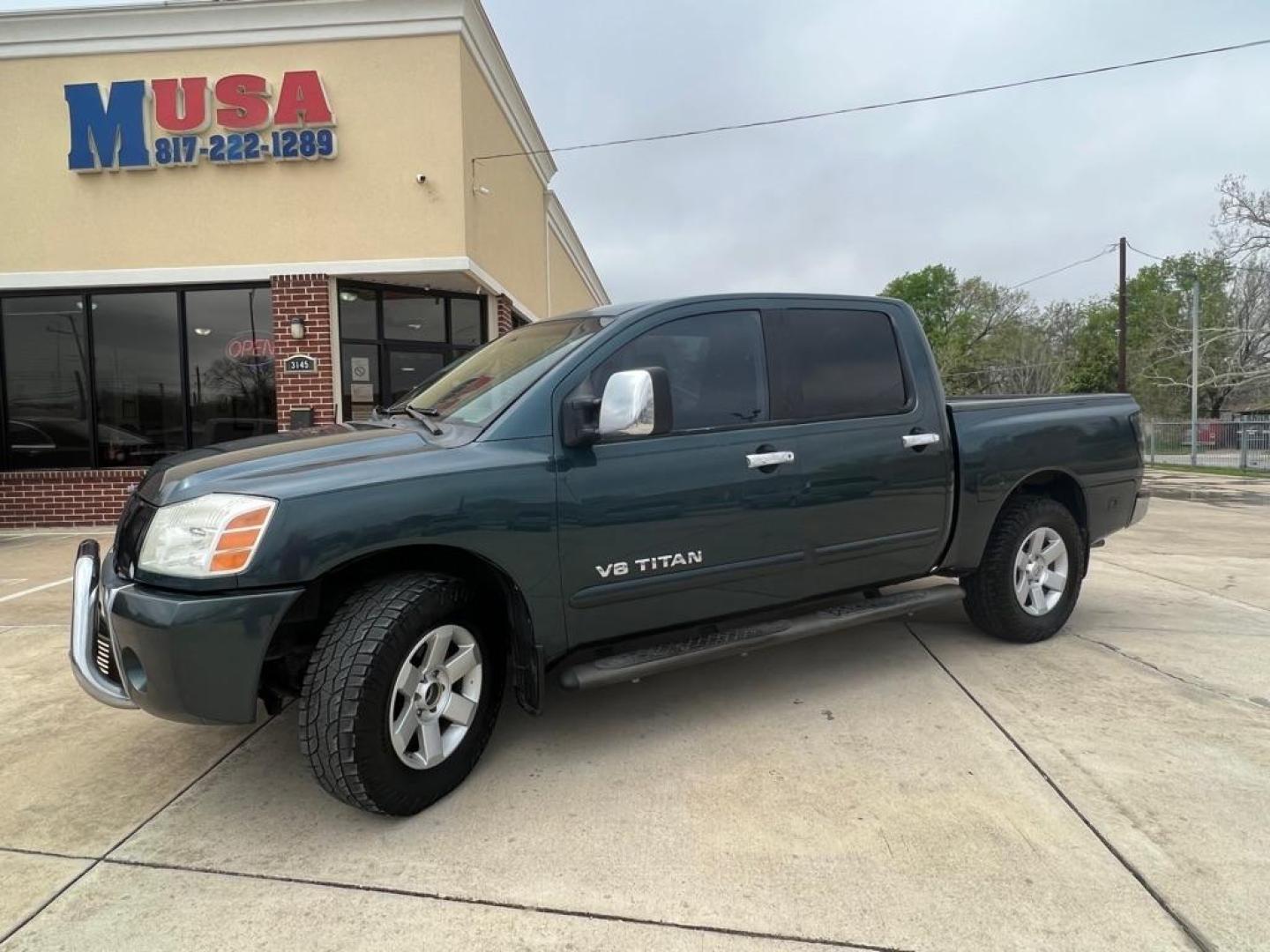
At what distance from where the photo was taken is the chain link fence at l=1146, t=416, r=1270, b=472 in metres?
22.5

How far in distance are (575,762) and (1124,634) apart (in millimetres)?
3666

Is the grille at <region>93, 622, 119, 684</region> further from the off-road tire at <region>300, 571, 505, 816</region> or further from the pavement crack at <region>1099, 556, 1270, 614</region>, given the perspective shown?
the pavement crack at <region>1099, 556, 1270, 614</region>

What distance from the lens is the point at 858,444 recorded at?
12.1 feet

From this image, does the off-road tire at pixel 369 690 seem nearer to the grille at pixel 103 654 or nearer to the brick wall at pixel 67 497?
the grille at pixel 103 654

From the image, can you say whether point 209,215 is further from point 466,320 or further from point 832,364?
point 832,364

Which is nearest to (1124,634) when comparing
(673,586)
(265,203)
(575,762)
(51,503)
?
(673,586)

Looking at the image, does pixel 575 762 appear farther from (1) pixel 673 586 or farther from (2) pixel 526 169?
(2) pixel 526 169

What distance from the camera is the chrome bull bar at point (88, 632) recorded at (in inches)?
103

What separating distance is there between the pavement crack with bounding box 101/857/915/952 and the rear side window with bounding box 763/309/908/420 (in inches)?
82.4

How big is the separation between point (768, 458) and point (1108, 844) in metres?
1.81

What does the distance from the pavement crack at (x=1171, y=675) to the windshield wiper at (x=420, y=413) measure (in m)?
3.89

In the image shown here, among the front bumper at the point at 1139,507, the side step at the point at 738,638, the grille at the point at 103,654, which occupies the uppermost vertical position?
the front bumper at the point at 1139,507

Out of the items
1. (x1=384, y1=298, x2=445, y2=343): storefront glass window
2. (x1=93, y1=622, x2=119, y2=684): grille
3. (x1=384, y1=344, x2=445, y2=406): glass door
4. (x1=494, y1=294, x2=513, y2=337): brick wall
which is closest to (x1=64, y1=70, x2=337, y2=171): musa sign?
(x1=384, y1=298, x2=445, y2=343): storefront glass window

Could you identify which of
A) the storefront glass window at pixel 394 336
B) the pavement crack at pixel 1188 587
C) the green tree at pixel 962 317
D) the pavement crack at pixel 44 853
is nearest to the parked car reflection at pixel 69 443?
→ the storefront glass window at pixel 394 336
